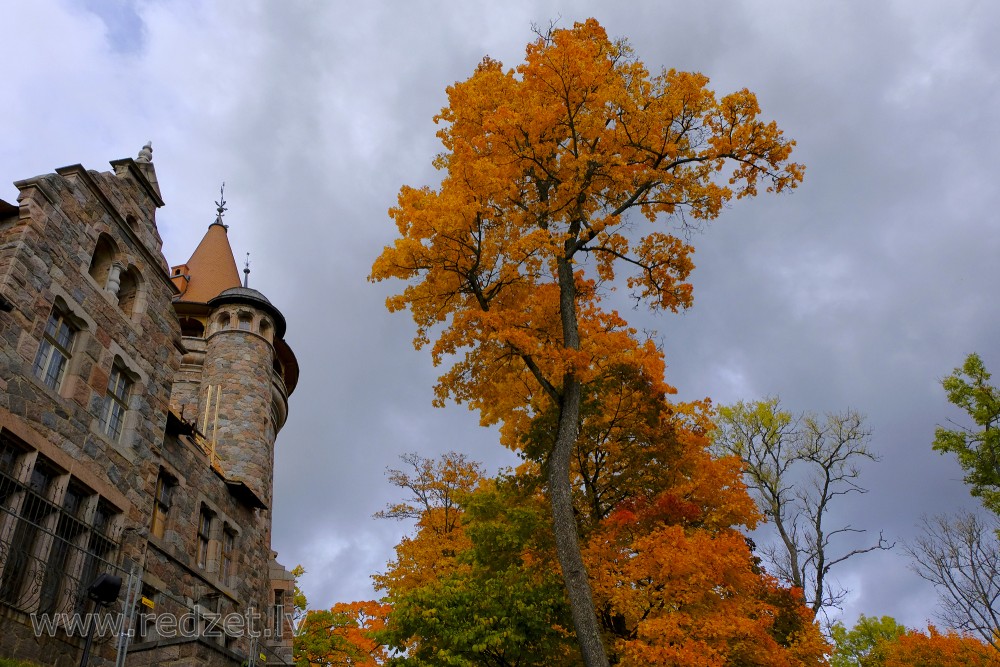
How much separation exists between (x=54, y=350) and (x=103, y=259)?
253 cm

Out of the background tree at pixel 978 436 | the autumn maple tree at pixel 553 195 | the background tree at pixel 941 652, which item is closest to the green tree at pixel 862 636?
the background tree at pixel 941 652

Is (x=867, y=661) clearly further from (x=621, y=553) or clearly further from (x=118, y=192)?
(x=118, y=192)

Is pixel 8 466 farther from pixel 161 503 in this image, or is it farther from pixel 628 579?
pixel 628 579

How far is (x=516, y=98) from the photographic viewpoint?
13023mm

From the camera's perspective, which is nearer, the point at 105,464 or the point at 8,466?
the point at 8,466

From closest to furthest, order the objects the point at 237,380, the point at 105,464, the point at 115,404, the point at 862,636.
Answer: the point at 105,464, the point at 115,404, the point at 237,380, the point at 862,636

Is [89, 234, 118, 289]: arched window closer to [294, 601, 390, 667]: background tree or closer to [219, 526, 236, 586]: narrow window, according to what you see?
[219, 526, 236, 586]: narrow window

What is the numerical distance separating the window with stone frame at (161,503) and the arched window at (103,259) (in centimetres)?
372

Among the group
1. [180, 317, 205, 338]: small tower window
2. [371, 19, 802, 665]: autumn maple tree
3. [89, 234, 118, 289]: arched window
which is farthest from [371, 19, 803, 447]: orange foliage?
[180, 317, 205, 338]: small tower window

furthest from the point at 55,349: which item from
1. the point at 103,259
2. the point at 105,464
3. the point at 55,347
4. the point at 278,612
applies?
the point at 278,612

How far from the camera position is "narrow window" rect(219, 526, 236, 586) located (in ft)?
52.1

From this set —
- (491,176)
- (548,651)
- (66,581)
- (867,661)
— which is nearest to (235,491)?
(66,581)

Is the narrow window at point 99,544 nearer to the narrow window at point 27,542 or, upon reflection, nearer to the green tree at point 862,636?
the narrow window at point 27,542

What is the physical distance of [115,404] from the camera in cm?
1214
